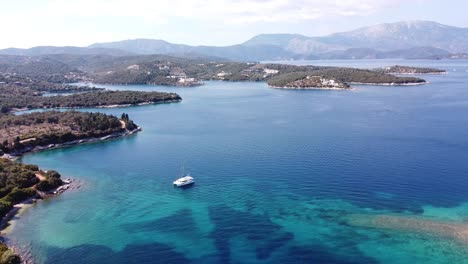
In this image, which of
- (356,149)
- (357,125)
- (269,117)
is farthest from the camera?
(269,117)

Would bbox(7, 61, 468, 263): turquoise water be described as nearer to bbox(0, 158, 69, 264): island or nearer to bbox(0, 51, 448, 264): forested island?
bbox(0, 158, 69, 264): island

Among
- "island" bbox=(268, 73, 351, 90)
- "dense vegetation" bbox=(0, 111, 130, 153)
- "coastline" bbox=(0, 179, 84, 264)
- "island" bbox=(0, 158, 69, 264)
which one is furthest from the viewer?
"island" bbox=(268, 73, 351, 90)

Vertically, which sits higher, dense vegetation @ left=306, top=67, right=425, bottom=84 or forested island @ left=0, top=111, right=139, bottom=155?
dense vegetation @ left=306, top=67, right=425, bottom=84

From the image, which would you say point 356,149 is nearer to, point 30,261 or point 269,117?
point 269,117

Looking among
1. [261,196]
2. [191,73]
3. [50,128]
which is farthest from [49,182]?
[191,73]

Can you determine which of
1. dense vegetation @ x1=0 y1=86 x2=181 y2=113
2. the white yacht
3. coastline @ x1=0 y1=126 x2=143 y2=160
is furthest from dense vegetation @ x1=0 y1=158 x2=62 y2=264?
dense vegetation @ x1=0 y1=86 x2=181 y2=113

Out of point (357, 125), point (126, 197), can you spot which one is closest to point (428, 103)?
point (357, 125)
